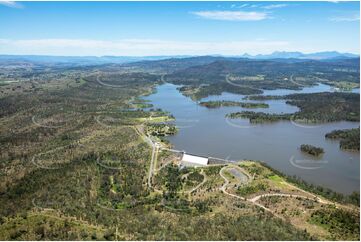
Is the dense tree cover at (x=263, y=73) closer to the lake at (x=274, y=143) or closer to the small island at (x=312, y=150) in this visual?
the lake at (x=274, y=143)

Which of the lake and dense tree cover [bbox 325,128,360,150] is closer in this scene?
the lake

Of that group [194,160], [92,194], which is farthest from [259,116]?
[92,194]

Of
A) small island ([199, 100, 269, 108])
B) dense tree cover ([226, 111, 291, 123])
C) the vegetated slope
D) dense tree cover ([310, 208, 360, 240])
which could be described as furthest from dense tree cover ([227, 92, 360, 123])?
dense tree cover ([310, 208, 360, 240])

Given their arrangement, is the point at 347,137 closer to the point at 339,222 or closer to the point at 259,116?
the point at 259,116

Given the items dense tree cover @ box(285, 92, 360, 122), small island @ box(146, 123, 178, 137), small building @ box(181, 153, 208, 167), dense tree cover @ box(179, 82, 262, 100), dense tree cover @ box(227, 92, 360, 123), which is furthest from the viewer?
dense tree cover @ box(179, 82, 262, 100)

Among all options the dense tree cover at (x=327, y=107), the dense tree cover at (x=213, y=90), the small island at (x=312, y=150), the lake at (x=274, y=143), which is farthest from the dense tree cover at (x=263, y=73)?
the small island at (x=312, y=150)

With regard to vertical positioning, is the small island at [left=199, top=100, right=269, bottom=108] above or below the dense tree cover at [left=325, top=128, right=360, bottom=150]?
below

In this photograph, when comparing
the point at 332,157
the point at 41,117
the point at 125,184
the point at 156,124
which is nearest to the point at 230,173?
the point at 125,184

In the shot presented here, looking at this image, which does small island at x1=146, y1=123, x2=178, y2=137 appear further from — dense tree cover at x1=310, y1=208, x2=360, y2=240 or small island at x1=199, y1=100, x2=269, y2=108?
dense tree cover at x1=310, y1=208, x2=360, y2=240
